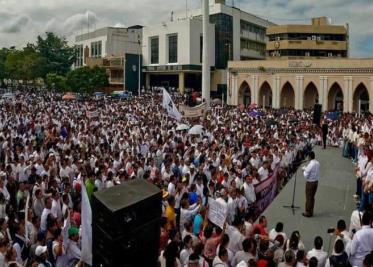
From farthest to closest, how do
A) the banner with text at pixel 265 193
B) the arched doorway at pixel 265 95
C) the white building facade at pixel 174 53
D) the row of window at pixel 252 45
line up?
the row of window at pixel 252 45 < the white building facade at pixel 174 53 < the arched doorway at pixel 265 95 < the banner with text at pixel 265 193

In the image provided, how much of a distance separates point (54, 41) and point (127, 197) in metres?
82.8

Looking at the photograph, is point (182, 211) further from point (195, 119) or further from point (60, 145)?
point (195, 119)

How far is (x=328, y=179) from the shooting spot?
48.1ft

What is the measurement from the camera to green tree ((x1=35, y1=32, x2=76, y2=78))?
262ft

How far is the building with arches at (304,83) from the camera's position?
149ft

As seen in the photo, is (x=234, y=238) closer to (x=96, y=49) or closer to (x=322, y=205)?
(x=322, y=205)

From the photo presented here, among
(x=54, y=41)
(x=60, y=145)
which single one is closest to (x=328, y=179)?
(x=60, y=145)

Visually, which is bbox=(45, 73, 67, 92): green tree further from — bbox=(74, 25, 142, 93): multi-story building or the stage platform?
the stage platform

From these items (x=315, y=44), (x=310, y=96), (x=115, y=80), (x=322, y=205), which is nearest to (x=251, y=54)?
(x=315, y=44)

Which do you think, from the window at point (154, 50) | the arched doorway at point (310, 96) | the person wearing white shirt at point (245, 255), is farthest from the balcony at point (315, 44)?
the person wearing white shirt at point (245, 255)

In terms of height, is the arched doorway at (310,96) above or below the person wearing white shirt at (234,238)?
above

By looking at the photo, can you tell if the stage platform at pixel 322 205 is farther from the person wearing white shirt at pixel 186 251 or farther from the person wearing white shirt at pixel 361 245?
the person wearing white shirt at pixel 186 251

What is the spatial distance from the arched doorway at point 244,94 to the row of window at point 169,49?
11222mm

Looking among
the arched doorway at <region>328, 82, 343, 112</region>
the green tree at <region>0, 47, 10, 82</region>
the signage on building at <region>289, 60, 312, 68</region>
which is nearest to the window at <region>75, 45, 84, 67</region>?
the green tree at <region>0, 47, 10, 82</region>
